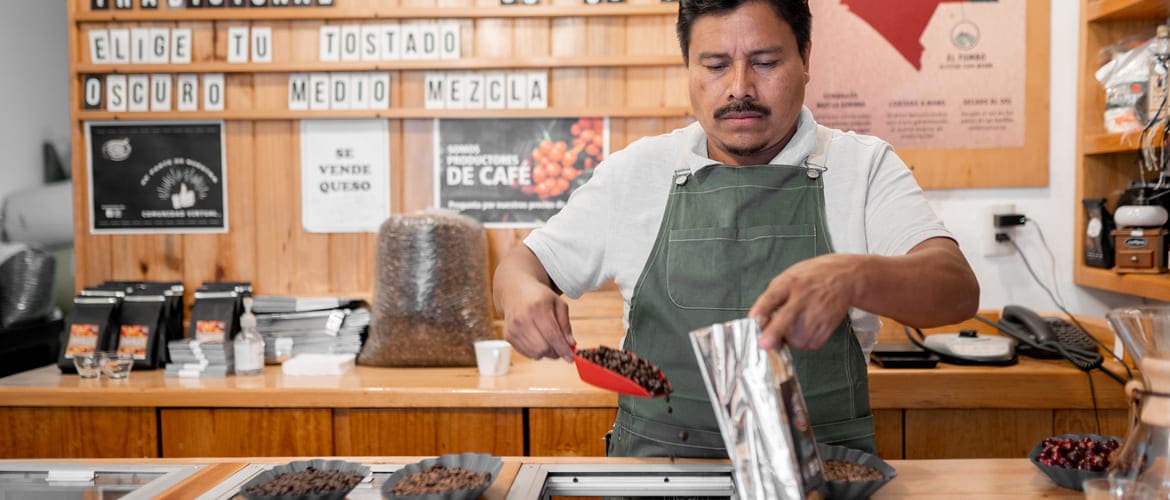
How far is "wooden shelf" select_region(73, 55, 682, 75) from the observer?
2.88m

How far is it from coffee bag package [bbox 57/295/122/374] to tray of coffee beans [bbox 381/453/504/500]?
74.0 inches

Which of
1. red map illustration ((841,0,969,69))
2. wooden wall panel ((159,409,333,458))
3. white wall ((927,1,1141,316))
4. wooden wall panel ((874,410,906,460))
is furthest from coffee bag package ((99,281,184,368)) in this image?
white wall ((927,1,1141,316))

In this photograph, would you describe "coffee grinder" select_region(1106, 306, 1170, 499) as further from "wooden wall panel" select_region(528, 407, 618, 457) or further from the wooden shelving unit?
the wooden shelving unit

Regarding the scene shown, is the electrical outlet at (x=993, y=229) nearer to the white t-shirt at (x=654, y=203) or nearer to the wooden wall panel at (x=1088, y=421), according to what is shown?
the wooden wall panel at (x=1088, y=421)

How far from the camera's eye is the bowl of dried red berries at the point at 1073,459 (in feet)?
4.14

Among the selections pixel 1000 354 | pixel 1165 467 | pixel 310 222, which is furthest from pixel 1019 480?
pixel 310 222

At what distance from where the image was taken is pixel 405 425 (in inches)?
95.7

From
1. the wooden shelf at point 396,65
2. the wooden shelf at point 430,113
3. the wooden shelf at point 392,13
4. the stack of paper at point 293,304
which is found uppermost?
the wooden shelf at point 392,13

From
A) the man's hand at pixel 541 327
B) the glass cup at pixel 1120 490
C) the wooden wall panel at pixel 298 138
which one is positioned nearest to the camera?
the glass cup at pixel 1120 490

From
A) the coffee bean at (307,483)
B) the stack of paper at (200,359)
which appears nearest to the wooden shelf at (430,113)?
the stack of paper at (200,359)

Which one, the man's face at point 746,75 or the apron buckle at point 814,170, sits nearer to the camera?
the man's face at point 746,75

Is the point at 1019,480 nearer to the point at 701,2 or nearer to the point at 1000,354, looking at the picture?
the point at 701,2

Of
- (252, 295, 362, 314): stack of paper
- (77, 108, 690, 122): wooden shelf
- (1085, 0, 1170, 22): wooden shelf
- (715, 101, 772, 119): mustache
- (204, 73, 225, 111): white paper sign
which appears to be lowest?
(252, 295, 362, 314): stack of paper

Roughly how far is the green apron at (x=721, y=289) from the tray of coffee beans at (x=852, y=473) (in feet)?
0.79
